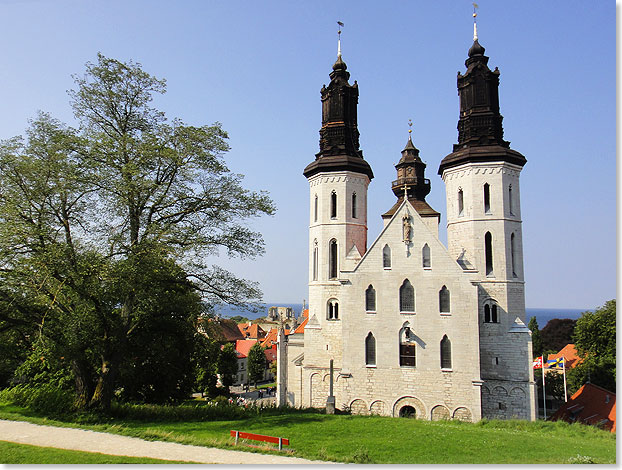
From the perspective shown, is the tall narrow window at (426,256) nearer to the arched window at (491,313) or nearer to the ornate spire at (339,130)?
the arched window at (491,313)

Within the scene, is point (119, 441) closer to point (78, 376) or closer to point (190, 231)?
point (78, 376)

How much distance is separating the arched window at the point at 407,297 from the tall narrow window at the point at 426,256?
1276mm

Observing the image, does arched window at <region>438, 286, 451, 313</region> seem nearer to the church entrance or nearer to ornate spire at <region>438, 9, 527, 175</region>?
the church entrance

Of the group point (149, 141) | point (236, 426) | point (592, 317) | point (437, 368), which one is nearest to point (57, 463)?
point (236, 426)

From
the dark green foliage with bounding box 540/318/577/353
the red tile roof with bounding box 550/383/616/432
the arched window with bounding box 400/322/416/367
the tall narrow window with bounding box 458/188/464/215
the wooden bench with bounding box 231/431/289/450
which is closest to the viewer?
the wooden bench with bounding box 231/431/289/450

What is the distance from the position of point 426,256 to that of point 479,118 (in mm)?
8523

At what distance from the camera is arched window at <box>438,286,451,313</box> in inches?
844

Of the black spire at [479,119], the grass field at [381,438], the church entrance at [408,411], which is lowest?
the church entrance at [408,411]

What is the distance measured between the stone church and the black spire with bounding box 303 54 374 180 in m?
0.18

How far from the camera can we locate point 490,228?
2300cm

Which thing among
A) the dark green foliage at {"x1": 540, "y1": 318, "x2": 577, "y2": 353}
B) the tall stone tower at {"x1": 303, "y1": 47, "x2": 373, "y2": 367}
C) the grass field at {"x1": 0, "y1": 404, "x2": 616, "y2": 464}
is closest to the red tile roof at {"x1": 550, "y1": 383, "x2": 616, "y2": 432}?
the grass field at {"x1": 0, "y1": 404, "x2": 616, "y2": 464}

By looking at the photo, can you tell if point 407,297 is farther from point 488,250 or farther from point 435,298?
point 488,250

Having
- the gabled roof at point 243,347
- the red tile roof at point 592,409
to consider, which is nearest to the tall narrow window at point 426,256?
the red tile roof at point 592,409

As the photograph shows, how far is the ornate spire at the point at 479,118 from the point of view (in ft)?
76.5
